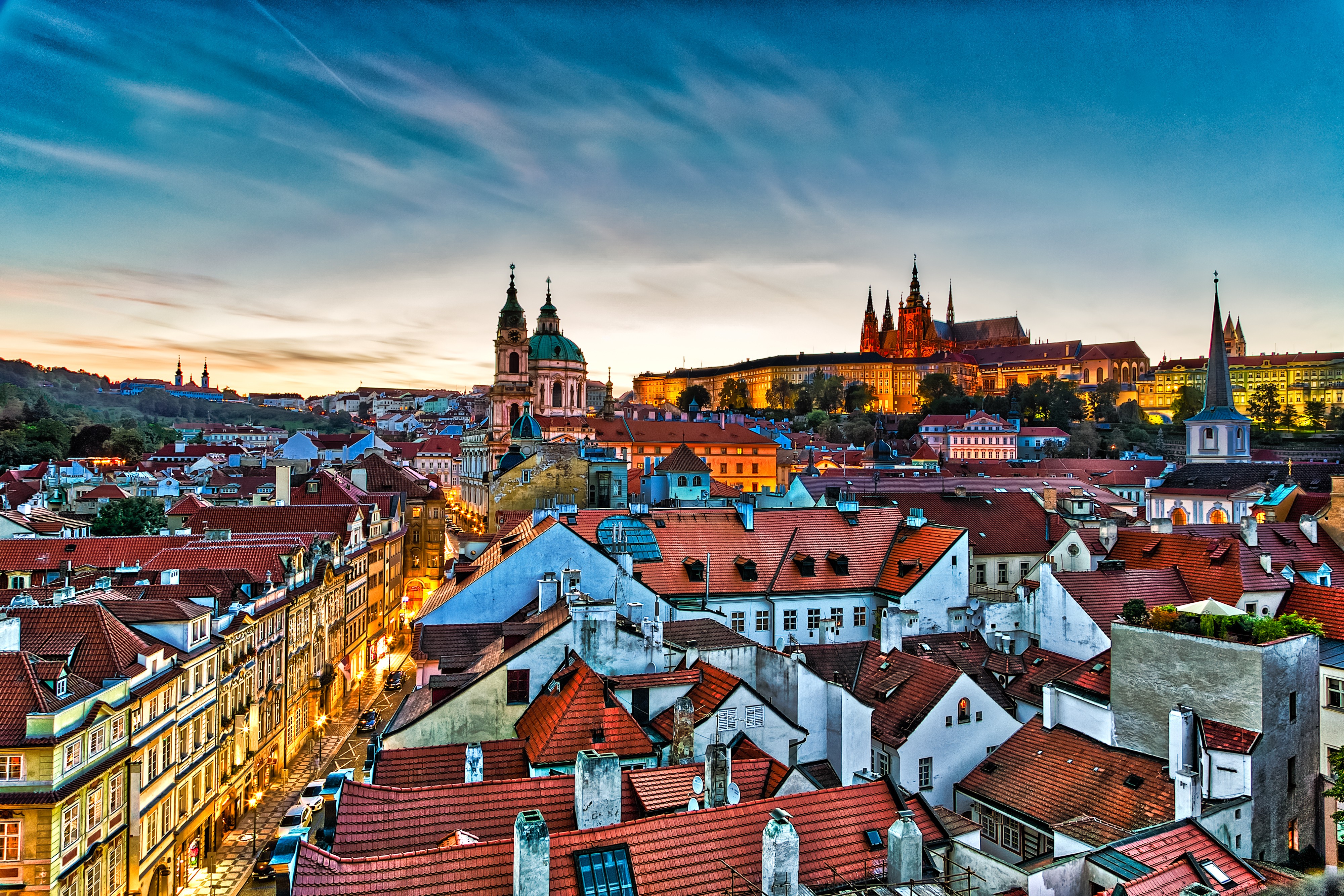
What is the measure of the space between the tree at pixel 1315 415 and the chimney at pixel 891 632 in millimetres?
141940

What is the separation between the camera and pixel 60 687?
20.0 m

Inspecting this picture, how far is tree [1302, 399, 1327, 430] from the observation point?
5383 inches

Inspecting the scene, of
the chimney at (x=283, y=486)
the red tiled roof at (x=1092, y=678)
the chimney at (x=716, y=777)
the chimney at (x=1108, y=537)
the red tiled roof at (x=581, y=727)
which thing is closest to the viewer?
the chimney at (x=716, y=777)

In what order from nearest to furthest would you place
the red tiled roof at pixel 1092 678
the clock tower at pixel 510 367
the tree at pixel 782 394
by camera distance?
the red tiled roof at pixel 1092 678 → the clock tower at pixel 510 367 → the tree at pixel 782 394

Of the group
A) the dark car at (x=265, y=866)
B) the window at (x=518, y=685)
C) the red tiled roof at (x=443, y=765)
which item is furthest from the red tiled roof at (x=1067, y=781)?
the dark car at (x=265, y=866)

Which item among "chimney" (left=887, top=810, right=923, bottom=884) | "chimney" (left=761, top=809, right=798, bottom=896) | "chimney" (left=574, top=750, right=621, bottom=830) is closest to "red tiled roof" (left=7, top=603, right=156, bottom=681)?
"chimney" (left=574, top=750, right=621, bottom=830)

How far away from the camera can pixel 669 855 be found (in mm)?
12695

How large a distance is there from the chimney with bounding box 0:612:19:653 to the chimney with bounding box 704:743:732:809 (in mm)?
17742

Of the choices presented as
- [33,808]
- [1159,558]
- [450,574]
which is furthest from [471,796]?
[1159,558]

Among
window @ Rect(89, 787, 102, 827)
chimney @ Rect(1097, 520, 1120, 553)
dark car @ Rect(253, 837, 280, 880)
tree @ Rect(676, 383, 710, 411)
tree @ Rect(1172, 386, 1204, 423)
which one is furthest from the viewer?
tree @ Rect(676, 383, 710, 411)

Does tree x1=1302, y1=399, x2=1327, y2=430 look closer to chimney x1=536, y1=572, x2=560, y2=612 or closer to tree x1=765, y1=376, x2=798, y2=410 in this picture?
tree x1=765, y1=376, x2=798, y2=410

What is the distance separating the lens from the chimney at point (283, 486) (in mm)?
54375

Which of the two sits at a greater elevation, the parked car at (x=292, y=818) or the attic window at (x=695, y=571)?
the attic window at (x=695, y=571)

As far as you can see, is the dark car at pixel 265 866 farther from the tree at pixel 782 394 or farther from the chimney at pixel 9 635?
the tree at pixel 782 394
